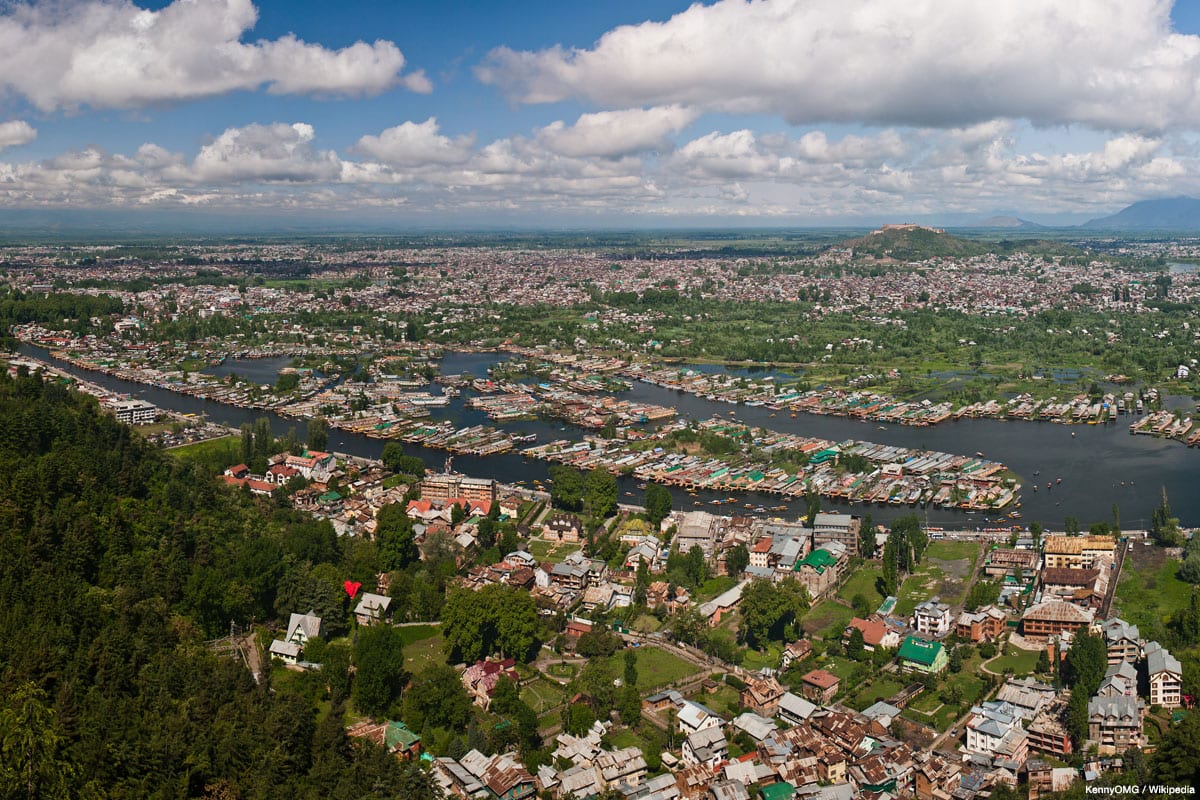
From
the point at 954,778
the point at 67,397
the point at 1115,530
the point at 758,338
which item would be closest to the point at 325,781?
the point at 954,778

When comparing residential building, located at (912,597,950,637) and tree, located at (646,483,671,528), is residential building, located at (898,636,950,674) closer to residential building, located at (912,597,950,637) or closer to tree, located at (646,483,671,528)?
residential building, located at (912,597,950,637)

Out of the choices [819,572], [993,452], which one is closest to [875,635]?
[819,572]

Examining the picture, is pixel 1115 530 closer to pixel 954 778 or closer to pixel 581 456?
pixel 954 778

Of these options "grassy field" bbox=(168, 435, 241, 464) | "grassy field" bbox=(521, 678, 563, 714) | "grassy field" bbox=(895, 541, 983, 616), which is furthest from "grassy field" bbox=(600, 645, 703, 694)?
"grassy field" bbox=(168, 435, 241, 464)

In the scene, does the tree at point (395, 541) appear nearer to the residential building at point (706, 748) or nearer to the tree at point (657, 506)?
the tree at point (657, 506)

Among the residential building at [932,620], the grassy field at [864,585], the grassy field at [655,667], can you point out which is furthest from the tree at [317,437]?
the residential building at [932,620]
